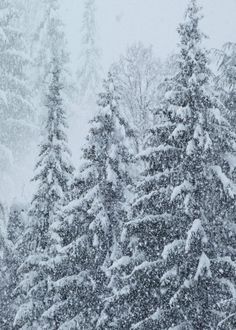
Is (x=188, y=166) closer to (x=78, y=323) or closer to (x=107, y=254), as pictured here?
(x=107, y=254)

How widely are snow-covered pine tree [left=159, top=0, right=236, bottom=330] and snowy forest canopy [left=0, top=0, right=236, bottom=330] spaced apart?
3cm

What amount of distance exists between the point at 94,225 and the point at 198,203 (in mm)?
3343

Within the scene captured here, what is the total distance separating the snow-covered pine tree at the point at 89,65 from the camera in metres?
52.9

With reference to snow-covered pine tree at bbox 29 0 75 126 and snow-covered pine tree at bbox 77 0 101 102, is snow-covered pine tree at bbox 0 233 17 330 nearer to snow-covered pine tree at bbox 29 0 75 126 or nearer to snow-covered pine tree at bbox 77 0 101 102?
snow-covered pine tree at bbox 29 0 75 126

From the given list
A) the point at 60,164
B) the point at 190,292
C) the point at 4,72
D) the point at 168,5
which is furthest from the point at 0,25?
the point at 168,5

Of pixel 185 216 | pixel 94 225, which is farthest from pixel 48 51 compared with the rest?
pixel 185 216

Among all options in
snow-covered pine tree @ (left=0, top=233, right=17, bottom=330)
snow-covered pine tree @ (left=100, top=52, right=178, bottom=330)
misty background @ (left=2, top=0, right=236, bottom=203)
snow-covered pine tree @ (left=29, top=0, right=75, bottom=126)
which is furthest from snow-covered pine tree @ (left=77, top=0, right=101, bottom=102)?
snow-covered pine tree @ (left=100, top=52, right=178, bottom=330)

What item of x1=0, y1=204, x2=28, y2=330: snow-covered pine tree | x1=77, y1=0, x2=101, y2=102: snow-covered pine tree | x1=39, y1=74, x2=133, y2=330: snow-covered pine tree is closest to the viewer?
x1=39, y1=74, x2=133, y2=330: snow-covered pine tree

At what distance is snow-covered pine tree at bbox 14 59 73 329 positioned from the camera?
18.0m

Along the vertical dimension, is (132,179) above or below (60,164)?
below

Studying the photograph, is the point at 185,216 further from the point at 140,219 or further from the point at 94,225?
the point at 94,225

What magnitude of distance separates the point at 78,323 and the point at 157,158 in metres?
5.39

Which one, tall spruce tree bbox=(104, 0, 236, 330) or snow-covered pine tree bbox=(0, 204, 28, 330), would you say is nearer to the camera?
tall spruce tree bbox=(104, 0, 236, 330)

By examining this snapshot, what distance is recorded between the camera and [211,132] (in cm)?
1493
